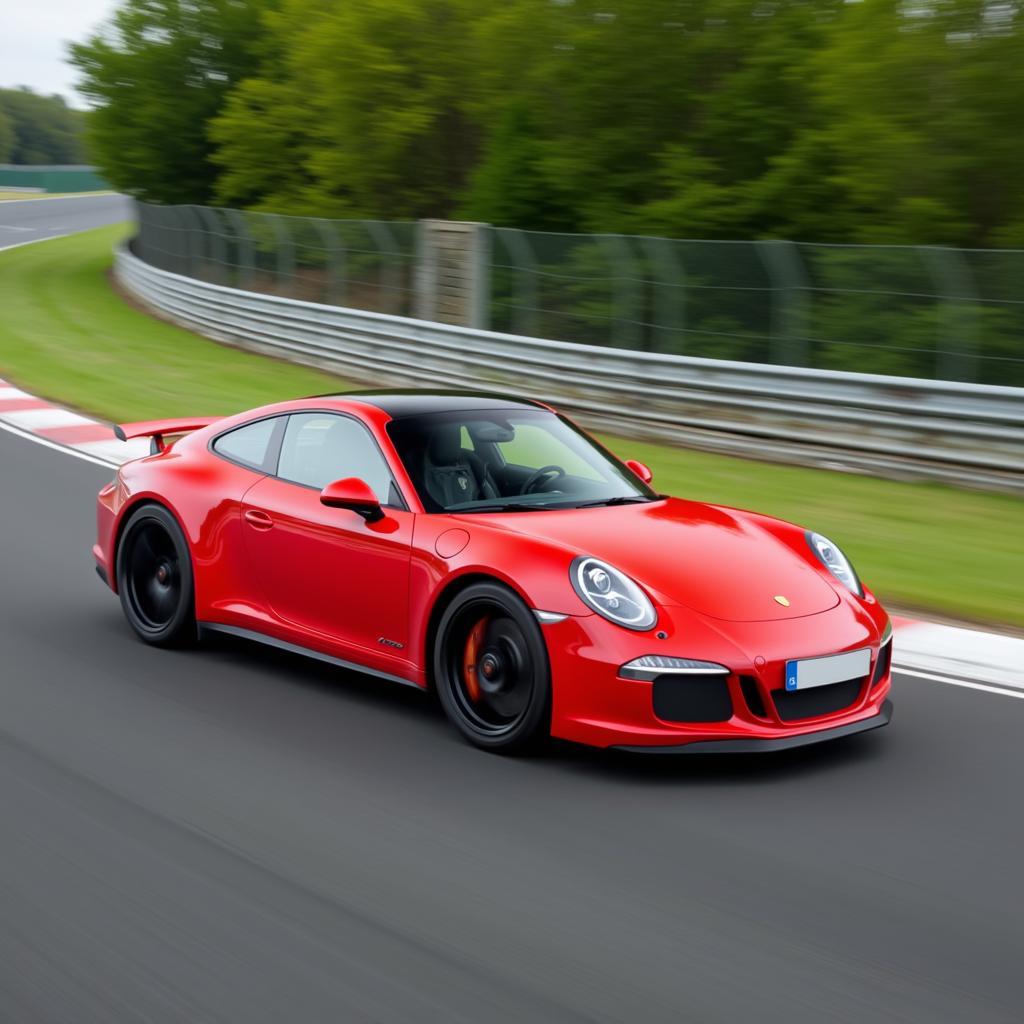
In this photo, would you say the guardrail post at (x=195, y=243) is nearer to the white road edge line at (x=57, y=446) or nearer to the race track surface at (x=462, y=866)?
the white road edge line at (x=57, y=446)

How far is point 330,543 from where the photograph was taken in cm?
621

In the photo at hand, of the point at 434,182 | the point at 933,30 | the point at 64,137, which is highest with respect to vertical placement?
the point at 933,30

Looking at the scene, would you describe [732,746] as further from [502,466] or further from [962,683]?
[962,683]

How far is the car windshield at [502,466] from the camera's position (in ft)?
20.2

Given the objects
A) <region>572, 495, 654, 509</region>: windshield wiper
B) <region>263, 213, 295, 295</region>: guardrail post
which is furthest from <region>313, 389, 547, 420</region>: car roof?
<region>263, 213, 295, 295</region>: guardrail post

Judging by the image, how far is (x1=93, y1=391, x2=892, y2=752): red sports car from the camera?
5199mm

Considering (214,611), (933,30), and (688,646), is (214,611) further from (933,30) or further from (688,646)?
(933,30)

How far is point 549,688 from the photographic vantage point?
530 centimetres

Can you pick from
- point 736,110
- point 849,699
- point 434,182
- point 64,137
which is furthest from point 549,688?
point 64,137

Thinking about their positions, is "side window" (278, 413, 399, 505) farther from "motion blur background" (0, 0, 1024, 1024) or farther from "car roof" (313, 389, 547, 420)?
"motion blur background" (0, 0, 1024, 1024)

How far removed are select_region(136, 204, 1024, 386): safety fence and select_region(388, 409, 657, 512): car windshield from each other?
7.17m

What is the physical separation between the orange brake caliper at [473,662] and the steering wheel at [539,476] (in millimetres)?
827

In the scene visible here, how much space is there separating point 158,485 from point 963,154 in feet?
38.3

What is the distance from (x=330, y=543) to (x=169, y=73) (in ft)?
108
